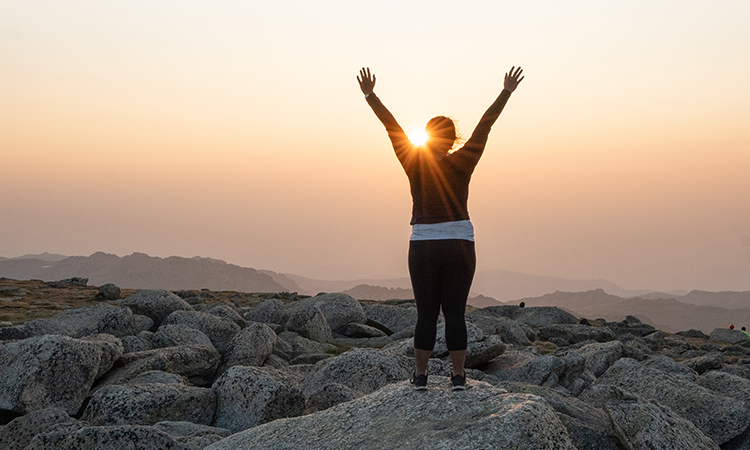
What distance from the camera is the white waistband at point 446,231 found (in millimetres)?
7016

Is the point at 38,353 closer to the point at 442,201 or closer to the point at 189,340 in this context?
the point at 189,340

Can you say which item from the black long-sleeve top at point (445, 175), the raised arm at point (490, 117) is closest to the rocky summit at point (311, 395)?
the black long-sleeve top at point (445, 175)

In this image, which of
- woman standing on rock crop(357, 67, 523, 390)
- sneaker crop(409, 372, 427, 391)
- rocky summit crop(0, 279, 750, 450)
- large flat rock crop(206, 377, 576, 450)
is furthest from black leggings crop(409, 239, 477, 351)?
rocky summit crop(0, 279, 750, 450)

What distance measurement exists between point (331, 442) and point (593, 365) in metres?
13.4

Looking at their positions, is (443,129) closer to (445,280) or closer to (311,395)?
(445,280)

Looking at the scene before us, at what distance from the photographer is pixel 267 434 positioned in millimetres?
7652

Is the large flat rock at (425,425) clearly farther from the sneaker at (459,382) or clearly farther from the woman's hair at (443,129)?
the woman's hair at (443,129)

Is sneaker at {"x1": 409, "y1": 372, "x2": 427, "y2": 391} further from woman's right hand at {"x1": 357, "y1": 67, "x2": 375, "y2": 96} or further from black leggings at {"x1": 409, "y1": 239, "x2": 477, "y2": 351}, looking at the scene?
woman's right hand at {"x1": 357, "y1": 67, "x2": 375, "y2": 96}

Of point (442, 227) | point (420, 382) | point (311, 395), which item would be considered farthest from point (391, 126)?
point (311, 395)

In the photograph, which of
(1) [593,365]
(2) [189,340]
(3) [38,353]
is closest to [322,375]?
(2) [189,340]

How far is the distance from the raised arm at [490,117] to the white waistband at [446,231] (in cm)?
95

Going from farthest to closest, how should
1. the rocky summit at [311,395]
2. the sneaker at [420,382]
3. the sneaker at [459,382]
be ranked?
the sneaker at [420,382] → the sneaker at [459,382] → the rocky summit at [311,395]

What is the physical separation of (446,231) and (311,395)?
5968 mm

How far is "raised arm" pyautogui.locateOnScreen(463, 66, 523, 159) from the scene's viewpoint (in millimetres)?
7297
